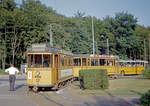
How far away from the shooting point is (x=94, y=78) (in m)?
16.9

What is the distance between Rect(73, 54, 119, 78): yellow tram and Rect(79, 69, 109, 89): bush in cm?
1079

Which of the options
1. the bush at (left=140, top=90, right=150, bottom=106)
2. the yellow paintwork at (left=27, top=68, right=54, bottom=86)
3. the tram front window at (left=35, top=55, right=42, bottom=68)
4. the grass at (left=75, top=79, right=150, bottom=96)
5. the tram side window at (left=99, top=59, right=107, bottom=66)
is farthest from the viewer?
the tram side window at (left=99, top=59, right=107, bottom=66)

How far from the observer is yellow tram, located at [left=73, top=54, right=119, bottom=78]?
2811 centimetres

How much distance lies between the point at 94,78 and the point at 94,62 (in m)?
12.1

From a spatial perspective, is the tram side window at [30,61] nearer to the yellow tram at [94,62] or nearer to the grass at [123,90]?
the grass at [123,90]

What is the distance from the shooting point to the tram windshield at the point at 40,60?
17.0 m

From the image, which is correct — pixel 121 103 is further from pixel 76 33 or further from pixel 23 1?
pixel 23 1

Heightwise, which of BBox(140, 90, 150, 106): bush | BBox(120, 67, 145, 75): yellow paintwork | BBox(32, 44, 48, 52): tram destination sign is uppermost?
BBox(32, 44, 48, 52): tram destination sign

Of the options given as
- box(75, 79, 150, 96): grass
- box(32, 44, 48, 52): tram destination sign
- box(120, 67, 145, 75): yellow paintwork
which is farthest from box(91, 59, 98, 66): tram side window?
box(120, 67, 145, 75): yellow paintwork

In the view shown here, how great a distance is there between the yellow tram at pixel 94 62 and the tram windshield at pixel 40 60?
10.8m

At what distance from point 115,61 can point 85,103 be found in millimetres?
20067

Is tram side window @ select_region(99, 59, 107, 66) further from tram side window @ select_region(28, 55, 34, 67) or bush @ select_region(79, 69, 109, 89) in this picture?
tram side window @ select_region(28, 55, 34, 67)

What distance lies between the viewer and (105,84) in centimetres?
1719

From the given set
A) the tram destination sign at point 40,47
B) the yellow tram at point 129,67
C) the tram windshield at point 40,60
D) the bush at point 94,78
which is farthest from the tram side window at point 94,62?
the yellow tram at point 129,67
